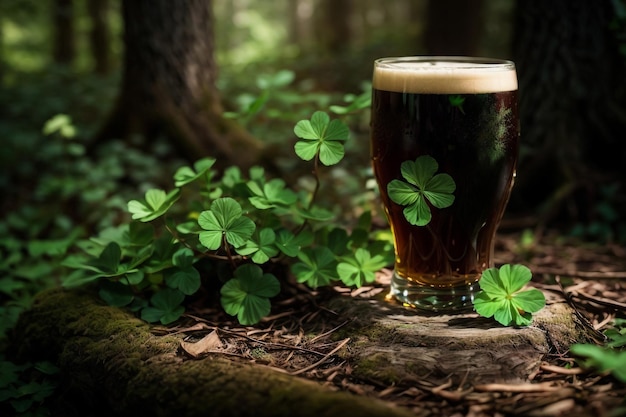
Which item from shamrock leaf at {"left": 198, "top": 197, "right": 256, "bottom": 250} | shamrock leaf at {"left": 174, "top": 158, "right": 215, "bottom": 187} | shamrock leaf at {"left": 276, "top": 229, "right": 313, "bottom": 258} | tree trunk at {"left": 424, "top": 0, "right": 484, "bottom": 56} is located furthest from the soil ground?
tree trunk at {"left": 424, "top": 0, "right": 484, "bottom": 56}

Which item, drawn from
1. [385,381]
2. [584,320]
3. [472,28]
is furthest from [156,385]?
[472,28]

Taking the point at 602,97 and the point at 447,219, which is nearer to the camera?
the point at 447,219

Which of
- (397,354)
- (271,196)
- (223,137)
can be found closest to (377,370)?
(397,354)

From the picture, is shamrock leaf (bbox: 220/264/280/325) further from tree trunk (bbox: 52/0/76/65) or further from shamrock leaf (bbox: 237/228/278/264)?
tree trunk (bbox: 52/0/76/65)

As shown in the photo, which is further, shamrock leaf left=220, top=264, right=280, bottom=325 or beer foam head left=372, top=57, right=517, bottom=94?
shamrock leaf left=220, top=264, right=280, bottom=325

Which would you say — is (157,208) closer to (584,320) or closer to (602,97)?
(584,320)

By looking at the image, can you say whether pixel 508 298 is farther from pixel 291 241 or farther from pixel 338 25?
pixel 338 25
